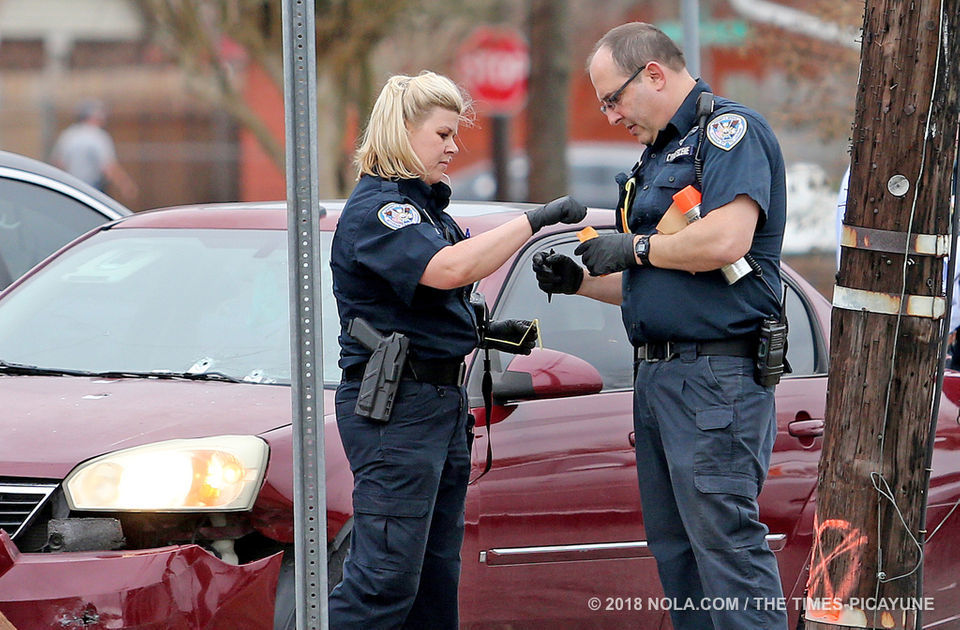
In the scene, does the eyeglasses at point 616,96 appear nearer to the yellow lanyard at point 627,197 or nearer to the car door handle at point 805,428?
the yellow lanyard at point 627,197

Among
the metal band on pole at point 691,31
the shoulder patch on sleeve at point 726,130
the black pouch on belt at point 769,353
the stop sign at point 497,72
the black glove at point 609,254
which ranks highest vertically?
the stop sign at point 497,72

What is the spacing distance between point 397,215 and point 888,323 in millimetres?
1264

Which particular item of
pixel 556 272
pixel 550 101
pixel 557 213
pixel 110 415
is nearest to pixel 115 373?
pixel 110 415

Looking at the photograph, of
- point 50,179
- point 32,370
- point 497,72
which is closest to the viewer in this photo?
point 32,370

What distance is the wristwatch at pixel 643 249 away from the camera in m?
3.67

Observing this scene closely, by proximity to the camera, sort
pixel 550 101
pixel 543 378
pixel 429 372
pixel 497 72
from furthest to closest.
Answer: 1. pixel 497 72
2. pixel 550 101
3. pixel 543 378
4. pixel 429 372

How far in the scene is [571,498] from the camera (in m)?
4.12

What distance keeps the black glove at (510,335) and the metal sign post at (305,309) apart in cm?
79

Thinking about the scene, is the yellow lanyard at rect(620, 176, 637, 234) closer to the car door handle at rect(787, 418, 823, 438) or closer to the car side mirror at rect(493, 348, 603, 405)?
the car side mirror at rect(493, 348, 603, 405)

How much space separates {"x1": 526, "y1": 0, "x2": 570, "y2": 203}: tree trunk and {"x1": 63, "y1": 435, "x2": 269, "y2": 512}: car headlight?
10.0m

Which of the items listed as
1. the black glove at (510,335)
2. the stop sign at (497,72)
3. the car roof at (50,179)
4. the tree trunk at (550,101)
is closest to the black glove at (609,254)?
the black glove at (510,335)

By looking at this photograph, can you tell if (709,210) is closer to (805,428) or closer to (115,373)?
(805,428)

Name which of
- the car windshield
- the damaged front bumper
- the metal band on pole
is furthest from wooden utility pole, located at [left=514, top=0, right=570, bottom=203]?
the damaged front bumper

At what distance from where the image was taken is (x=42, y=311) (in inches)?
184
